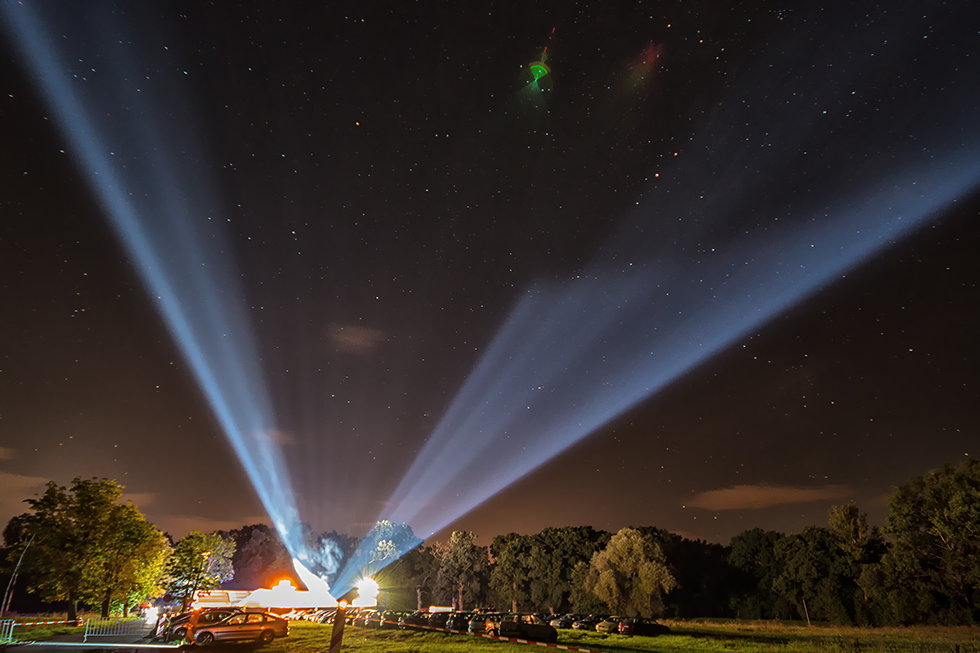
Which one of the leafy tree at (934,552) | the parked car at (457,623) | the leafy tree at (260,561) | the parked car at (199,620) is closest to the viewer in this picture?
the parked car at (199,620)

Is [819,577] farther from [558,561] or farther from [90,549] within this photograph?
[90,549]

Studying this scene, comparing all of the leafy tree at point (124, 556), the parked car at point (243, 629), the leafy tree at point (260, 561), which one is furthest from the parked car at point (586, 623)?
the leafy tree at point (260, 561)

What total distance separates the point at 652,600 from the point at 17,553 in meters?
54.0

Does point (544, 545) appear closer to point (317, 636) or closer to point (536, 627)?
point (536, 627)

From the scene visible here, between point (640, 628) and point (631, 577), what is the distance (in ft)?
58.7

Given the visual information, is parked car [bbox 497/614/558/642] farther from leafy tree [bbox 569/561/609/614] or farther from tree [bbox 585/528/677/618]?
leafy tree [bbox 569/561/609/614]

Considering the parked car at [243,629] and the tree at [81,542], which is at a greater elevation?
the tree at [81,542]

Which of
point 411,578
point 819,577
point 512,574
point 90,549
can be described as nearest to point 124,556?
point 90,549

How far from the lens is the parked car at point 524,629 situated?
3500cm

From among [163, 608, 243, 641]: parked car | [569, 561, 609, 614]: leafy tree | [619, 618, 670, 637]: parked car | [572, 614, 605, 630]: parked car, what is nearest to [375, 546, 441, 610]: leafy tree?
[569, 561, 609, 614]: leafy tree

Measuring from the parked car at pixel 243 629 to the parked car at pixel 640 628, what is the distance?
1027 inches

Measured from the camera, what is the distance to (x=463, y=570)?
301 ft

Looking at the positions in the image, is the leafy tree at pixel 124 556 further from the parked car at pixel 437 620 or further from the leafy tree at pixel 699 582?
the leafy tree at pixel 699 582

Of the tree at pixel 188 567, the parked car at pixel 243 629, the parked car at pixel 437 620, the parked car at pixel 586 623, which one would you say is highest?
the tree at pixel 188 567
